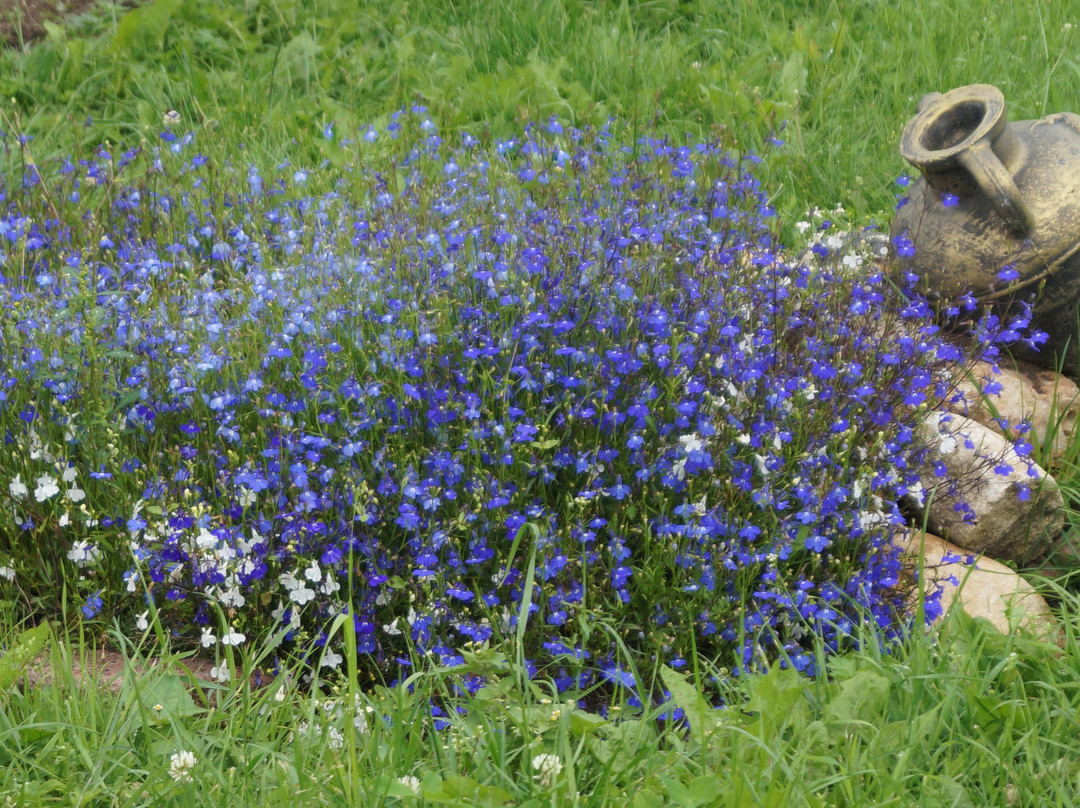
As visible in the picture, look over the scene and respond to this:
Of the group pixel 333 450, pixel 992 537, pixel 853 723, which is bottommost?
pixel 992 537

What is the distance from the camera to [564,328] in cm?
284

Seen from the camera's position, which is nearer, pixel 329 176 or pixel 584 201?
pixel 584 201

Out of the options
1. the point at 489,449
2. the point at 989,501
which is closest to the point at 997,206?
the point at 989,501

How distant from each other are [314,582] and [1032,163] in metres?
2.69

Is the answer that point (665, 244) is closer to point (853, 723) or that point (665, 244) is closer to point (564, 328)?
point (564, 328)

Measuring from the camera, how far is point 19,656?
2.39 meters

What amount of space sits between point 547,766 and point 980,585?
63.4 inches

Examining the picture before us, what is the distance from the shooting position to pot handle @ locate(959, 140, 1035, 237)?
129 inches

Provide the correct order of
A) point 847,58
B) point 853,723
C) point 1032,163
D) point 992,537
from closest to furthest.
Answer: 1. point 853,723
2. point 992,537
3. point 1032,163
4. point 847,58

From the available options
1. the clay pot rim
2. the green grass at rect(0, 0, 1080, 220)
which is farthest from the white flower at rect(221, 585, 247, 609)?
the green grass at rect(0, 0, 1080, 220)

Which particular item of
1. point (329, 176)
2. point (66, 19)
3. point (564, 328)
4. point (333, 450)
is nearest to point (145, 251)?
point (329, 176)

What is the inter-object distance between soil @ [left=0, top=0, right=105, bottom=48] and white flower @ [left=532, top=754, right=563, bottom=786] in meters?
5.73

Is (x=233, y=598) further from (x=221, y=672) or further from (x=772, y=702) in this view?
(x=772, y=702)

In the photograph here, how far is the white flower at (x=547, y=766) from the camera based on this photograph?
2023 millimetres
